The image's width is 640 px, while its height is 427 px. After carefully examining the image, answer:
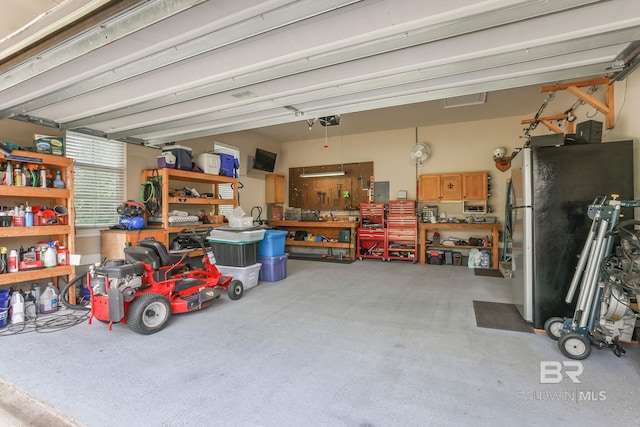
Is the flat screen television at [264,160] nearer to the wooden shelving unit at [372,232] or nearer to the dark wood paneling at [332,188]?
the dark wood paneling at [332,188]

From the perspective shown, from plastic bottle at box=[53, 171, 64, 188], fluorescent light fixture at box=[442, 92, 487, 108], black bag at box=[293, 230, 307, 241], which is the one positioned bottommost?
black bag at box=[293, 230, 307, 241]

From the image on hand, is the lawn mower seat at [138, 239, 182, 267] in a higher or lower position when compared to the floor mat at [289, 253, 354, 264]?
higher

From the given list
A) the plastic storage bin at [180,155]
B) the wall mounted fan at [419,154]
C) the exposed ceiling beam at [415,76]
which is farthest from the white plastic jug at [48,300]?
the wall mounted fan at [419,154]

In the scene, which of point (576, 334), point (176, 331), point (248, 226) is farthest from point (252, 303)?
point (576, 334)

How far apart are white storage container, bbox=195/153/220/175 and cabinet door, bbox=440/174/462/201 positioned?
5.13 metres

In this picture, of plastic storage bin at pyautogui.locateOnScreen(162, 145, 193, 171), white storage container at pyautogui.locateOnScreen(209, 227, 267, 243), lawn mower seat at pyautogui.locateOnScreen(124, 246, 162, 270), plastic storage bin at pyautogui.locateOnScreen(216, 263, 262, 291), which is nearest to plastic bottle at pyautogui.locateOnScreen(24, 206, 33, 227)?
lawn mower seat at pyautogui.locateOnScreen(124, 246, 162, 270)

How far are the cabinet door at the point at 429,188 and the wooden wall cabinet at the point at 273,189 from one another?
152 inches

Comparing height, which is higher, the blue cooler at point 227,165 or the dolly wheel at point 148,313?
the blue cooler at point 227,165

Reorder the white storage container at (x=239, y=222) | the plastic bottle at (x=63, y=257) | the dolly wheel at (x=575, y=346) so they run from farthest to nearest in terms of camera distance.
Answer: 1. the white storage container at (x=239, y=222)
2. the plastic bottle at (x=63, y=257)
3. the dolly wheel at (x=575, y=346)

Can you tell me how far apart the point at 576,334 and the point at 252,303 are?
11.0 ft

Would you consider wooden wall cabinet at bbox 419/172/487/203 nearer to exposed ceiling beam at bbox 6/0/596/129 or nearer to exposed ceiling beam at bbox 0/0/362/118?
exposed ceiling beam at bbox 6/0/596/129

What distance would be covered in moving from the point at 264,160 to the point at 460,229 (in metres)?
5.33

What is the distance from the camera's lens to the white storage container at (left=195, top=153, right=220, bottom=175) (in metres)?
5.45

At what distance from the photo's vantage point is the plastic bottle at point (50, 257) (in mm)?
3529
